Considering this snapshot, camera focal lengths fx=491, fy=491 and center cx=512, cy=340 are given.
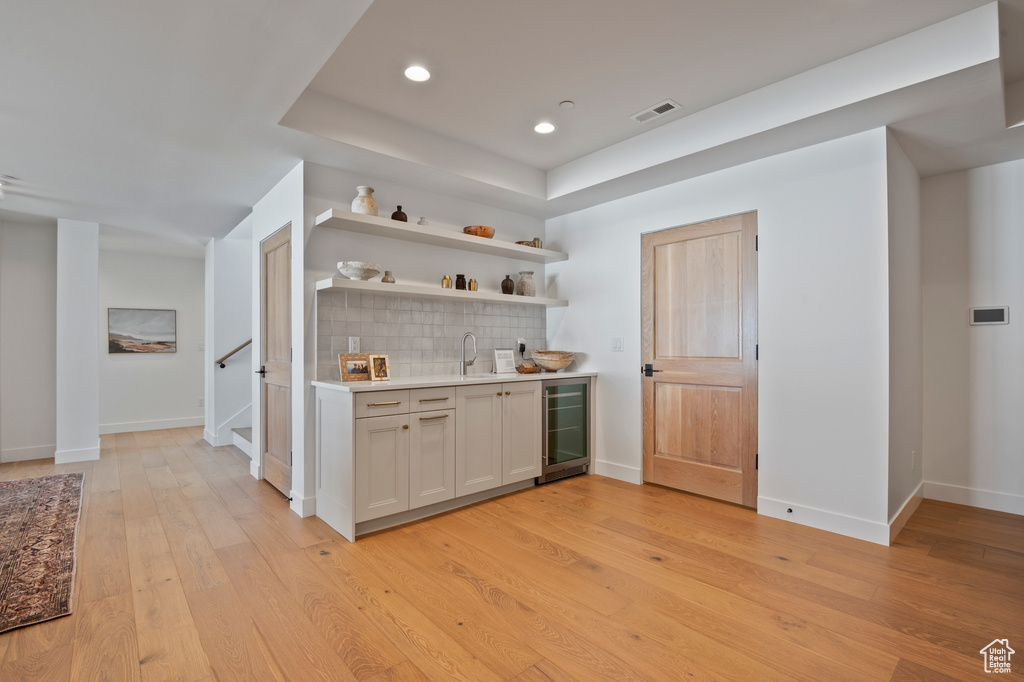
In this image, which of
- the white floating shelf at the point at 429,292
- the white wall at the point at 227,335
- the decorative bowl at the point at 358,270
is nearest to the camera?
the white floating shelf at the point at 429,292

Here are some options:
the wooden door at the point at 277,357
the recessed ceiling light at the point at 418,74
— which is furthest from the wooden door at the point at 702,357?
the wooden door at the point at 277,357

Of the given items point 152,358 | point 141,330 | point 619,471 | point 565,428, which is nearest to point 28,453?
point 152,358

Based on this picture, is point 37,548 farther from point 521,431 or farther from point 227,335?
point 227,335

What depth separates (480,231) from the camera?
4.18 m

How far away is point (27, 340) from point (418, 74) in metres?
5.46

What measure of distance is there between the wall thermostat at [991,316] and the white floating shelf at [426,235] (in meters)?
3.20

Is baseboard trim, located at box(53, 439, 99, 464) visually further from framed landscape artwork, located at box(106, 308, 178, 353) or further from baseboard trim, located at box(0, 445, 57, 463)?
framed landscape artwork, located at box(106, 308, 178, 353)

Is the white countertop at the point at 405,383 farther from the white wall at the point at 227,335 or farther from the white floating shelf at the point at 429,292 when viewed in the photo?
the white wall at the point at 227,335

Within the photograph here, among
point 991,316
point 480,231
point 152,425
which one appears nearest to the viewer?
point 991,316

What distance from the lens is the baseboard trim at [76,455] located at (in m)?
5.00

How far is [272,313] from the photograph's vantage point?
420cm

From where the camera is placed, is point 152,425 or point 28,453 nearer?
point 28,453

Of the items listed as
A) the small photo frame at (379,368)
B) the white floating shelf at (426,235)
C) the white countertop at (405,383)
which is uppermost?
the white floating shelf at (426,235)

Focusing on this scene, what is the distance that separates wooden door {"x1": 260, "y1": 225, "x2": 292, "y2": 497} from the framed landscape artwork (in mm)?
3745
